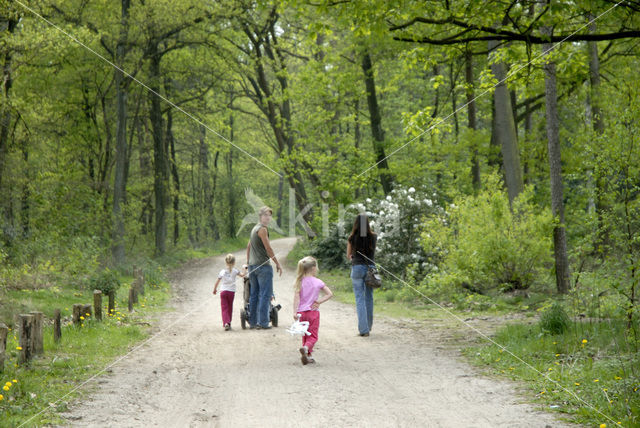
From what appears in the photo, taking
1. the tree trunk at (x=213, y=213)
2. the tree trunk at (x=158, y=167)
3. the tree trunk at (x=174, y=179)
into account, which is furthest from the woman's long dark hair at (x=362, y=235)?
the tree trunk at (x=213, y=213)

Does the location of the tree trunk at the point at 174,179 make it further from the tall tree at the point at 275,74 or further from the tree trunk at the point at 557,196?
the tree trunk at the point at 557,196

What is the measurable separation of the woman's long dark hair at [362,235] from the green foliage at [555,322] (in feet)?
9.46

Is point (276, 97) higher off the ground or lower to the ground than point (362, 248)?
higher

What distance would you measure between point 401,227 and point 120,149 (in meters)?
11.0

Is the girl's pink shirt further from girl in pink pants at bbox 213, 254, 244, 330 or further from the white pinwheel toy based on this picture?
girl in pink pants at bbox 213, 254, 244, 330

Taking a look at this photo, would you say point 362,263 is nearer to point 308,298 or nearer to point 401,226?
point 308,298

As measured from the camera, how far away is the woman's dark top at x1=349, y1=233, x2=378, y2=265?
9.57 m

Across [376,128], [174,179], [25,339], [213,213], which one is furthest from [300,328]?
[213,213]

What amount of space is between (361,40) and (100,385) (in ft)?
56.6

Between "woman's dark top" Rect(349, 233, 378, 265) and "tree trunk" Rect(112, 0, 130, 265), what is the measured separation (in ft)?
45.0

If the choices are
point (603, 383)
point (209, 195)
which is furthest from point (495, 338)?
point (209, 195)

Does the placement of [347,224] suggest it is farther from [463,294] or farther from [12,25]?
[12,25]

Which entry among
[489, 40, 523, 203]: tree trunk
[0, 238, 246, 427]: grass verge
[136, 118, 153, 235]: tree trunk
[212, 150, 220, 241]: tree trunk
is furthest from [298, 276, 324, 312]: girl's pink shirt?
[212, 150, 220, 241]: tree trunk

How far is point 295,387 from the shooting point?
628cm
